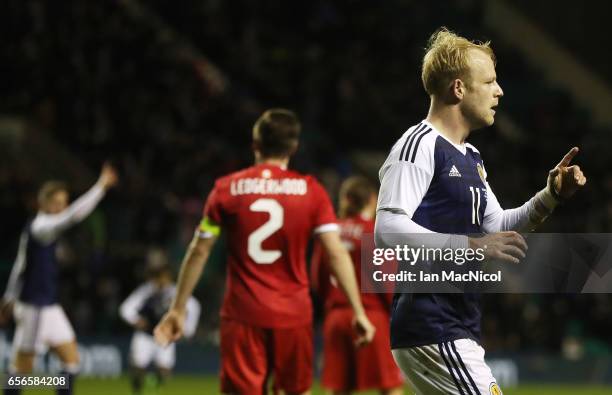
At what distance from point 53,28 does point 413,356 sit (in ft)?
48.4

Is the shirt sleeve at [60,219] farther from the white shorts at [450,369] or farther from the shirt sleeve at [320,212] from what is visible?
the white shorts at [450,369]

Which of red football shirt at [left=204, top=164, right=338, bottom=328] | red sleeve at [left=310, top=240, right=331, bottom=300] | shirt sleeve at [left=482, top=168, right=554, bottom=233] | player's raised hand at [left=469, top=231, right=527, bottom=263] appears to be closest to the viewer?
player's raised hand at [left=469, top=231, right=527, bottom=263]

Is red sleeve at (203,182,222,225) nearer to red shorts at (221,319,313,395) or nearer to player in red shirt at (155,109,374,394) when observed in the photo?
player in red shirt at (155,109,374,394)

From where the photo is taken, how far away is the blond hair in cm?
439

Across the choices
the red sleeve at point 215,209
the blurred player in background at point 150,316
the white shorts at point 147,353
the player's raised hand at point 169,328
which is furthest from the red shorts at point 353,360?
the white shorts at point 147,353

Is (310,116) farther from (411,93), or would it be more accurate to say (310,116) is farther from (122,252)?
(122,252)

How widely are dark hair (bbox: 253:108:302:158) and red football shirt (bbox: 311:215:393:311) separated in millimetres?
2258

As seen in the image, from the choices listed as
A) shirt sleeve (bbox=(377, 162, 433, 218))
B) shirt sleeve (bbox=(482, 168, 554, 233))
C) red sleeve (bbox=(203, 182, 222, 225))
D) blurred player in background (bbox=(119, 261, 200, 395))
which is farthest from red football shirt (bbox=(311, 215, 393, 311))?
shirt sleeve (bbox=(377, 162, 433, 218))

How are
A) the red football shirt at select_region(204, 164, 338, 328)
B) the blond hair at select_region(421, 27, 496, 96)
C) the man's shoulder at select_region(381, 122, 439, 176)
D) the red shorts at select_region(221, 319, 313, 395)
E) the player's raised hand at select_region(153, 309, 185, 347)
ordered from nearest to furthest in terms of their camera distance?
the man's shoulder at select_region(381, 122, 439, 176) → the blond hair at select_region(421, 27, 496, 96) → the player's raised hand at select_region(153, 309, 185, 347) → the red shorts at select_region(221, 319, 313, 395) → the red football shirt at select_region(204, 164, 338, 328)

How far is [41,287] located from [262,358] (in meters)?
4.45

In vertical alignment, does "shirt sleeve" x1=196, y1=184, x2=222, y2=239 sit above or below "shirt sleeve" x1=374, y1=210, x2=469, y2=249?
above

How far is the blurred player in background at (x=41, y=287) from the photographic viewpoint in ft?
32.9

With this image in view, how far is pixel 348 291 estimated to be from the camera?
20.9ft

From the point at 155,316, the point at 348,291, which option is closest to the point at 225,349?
the point at 348,291
